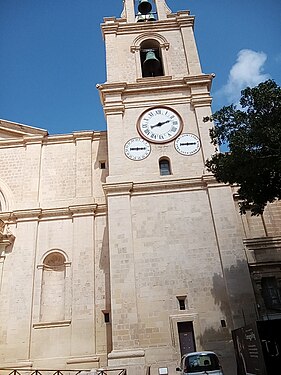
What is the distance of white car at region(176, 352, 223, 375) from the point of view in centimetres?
919

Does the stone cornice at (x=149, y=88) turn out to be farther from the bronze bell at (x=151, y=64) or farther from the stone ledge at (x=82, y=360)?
the stone ledge at (x=82, y=360)

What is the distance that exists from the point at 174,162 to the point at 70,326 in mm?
8395

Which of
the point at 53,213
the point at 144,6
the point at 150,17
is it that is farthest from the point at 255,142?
the point at 144,6

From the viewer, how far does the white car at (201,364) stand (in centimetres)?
919

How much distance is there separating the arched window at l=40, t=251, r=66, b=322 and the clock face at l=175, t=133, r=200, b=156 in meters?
7.44

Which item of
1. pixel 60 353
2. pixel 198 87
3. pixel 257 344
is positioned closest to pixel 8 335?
pixel 60 353

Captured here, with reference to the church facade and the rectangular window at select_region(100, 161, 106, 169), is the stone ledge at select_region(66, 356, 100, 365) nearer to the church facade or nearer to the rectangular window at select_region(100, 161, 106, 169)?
the church facade

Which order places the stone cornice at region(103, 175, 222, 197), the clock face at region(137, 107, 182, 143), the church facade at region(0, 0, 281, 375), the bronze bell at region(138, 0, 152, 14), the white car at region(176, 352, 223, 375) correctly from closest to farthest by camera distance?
the white car at region(176, 352, 223, 375), the church facade at region(0, 0, 281, 375), the stone cornice at region(103, 175, 222, 197), the clock face at region(137, 107, 182, 143), the bronze bell at region(138, 0, 152, 14)

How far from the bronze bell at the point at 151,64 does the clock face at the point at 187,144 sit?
19.0ft

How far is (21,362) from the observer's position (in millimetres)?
13430

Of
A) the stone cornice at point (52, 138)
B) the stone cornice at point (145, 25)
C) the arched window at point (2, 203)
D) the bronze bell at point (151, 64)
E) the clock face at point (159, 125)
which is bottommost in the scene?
the arched window at point (2, 203)

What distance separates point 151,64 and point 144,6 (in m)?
6.38

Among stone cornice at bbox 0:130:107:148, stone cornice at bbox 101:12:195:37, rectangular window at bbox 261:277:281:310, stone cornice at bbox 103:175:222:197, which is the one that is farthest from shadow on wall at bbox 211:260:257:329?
stone cornice at bbox 101:12:195:37

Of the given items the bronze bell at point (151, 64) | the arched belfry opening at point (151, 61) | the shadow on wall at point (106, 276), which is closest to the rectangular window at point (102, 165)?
the shadow on wall at point (106, 276)
